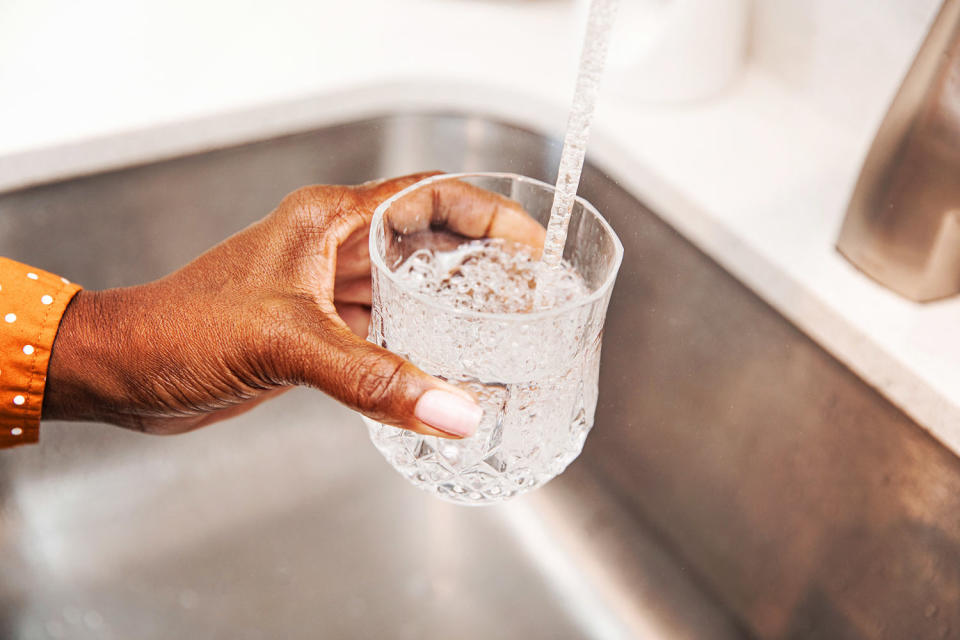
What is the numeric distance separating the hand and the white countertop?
0.53 feet

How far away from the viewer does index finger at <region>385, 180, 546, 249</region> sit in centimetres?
36

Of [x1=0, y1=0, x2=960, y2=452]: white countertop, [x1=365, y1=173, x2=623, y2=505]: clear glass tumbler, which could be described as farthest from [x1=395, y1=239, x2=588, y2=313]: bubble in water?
[x1=0, y1=0, x2=960, y2=452]: white countertop

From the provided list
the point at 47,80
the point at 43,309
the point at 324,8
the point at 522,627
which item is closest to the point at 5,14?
the point at 47,80

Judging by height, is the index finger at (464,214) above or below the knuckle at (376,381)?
above

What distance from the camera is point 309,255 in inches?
16.9

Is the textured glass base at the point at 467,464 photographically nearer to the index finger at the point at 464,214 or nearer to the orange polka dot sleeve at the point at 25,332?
the index finger at the point at 464,214

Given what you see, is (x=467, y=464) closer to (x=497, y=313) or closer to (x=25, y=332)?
(x=497, y=313)

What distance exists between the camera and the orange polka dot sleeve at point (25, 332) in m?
0.44

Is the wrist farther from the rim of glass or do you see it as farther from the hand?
the rim of glass

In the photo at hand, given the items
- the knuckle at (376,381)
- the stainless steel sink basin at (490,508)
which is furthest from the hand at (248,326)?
the stainless steel sink basin at (490,508)

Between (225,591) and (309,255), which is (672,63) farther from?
(225,591)

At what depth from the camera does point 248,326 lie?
1.30ft

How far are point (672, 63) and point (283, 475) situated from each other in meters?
0.43

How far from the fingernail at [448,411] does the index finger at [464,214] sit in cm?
8
